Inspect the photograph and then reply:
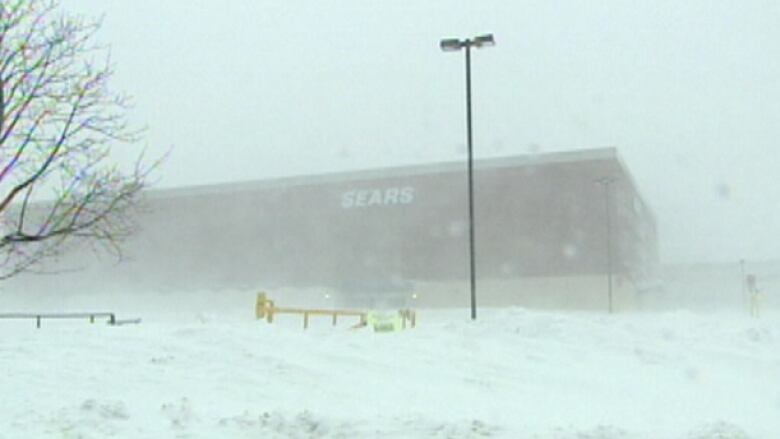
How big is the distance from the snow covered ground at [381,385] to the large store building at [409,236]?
2050 inches

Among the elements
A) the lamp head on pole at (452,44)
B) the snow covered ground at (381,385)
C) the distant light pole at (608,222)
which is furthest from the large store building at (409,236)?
the snow covered ground at (381,385)

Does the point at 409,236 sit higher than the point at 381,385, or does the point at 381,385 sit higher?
the point at 409,236

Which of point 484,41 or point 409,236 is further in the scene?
point 409,236

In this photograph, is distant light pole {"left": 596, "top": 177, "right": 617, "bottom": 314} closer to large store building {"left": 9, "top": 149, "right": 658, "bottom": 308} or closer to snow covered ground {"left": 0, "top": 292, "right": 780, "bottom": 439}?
large store building {"left": 9, "top": 149, "right": 658, "bottom": 308}

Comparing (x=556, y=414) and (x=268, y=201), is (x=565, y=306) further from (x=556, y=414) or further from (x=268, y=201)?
(x=556, y=414)

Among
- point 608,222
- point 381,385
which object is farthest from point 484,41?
point 608,222

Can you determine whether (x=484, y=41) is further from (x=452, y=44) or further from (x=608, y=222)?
(x=608, y=222)

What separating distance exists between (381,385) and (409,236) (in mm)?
63919

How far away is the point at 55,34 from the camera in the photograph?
15.3 m

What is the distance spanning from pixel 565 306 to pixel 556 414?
61.9m

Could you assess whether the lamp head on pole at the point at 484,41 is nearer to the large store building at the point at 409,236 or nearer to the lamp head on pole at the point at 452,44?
the lamp head on pole at the point at 452,44

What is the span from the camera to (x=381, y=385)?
12172 mm

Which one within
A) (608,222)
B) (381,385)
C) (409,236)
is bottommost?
(381,385)

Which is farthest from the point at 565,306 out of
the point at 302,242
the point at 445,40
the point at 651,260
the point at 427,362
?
the point at 427,362
